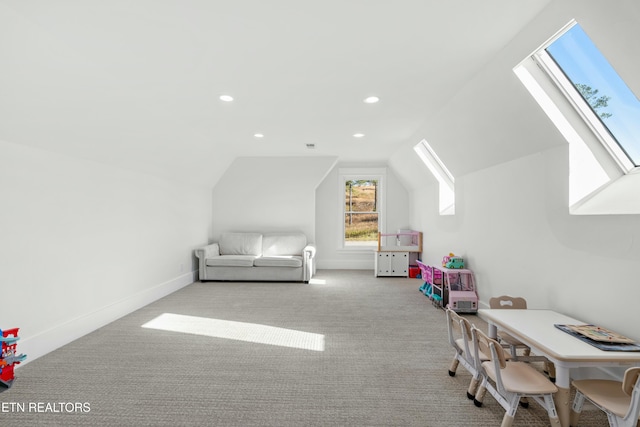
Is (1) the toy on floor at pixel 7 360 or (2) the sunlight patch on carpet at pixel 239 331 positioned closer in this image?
(1) the toy on floor at pixel 7 360

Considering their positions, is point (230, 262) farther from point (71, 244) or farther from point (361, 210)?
point (361, 210)

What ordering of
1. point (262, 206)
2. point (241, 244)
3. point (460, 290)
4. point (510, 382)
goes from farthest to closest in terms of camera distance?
point (262, 206) < point (241, 244) < point (460, 290) < point (510, 382)

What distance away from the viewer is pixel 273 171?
6.86 m

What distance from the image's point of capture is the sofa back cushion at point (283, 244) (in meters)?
6.64

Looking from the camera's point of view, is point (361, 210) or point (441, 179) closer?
point (441, 179)

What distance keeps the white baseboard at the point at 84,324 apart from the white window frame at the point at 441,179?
189 inches

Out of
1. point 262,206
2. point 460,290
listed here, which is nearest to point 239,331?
point 460,290

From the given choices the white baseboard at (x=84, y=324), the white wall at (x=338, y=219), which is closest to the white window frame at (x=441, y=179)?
the white wall at (x=338, y=219)

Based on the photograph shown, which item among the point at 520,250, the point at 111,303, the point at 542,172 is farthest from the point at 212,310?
the point at 542,172

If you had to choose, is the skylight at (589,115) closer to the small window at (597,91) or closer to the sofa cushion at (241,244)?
the small window at (597,91)

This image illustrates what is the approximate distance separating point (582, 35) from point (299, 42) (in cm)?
193

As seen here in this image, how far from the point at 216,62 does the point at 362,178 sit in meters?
5.36

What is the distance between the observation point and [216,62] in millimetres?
2648

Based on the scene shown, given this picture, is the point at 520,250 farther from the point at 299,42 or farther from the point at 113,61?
the point at 113,61
